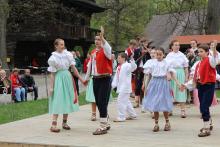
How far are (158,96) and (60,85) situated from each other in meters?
1.99

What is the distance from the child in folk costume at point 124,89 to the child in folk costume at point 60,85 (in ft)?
5.84

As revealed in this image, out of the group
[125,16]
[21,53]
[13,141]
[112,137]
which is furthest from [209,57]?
[125,16]

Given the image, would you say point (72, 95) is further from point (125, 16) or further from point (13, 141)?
point (125, 16)

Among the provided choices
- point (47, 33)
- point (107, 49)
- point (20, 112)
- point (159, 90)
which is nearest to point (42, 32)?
point (47, 33)

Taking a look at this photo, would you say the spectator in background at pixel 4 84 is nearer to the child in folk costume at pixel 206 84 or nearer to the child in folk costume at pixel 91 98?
the child in folk costume at pixel 91 98

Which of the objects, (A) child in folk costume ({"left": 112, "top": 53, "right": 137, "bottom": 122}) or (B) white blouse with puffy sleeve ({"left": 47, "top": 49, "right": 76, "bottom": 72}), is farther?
(A) child in folk costume ({"left": 112, "top": 53, "right": 137, "bottom": 122})

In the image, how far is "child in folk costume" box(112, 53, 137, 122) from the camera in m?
12.1

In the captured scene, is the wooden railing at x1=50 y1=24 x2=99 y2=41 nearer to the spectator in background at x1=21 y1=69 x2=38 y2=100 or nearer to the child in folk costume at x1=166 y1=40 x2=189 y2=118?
the spectator in background at x1=21 y1=69 x2=38 y2=100

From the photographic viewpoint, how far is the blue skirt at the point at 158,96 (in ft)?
34.0

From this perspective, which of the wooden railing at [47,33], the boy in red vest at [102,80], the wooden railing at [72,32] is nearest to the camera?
the boy in red vest at [102,80]

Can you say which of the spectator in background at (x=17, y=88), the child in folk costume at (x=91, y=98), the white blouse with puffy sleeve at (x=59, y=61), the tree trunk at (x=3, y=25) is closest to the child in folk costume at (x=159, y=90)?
the white blouse with puffy sleeve at (x=59, y=61)

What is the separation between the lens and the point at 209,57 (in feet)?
32.1

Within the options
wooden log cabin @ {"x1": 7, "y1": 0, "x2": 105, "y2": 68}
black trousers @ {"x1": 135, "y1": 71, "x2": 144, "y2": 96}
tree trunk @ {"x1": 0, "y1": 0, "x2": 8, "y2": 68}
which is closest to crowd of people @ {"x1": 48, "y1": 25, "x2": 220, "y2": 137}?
A: black trousers @ {"x1": 135, "y1": 71, "x2": 144, "y2": 96}

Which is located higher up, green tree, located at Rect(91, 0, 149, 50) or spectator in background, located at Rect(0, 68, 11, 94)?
green tree, located at Rect(91, 0, 149, 50)
